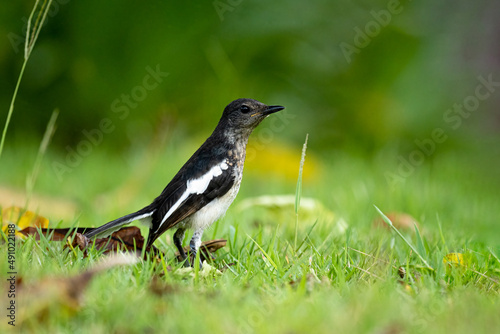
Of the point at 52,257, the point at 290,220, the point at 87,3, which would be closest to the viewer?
the point at 52,257

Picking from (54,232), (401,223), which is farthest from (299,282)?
(401,223)

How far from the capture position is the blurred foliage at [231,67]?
7270mm

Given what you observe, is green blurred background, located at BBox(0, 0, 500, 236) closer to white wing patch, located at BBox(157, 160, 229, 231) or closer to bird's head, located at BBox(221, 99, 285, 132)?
bird's head, located at BBox(221, 99, 285, 132)

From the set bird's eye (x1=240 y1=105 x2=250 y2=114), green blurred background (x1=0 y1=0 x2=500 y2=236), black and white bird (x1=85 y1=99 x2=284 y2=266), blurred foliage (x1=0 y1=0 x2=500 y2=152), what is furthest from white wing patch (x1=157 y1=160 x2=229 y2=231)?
blurred foliage (x1=0 y1=0 x2=500 y2=152)

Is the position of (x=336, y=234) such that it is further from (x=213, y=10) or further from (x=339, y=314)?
(x=213, y=10)

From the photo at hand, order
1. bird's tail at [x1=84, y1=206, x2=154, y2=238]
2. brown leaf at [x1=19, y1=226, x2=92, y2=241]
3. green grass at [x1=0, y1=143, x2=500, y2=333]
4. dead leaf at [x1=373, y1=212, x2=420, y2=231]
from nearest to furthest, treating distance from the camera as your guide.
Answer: green grass at [x1=0, y1=143, x2=500, y2=333] → bird's tail at [x1=84, y1=206, x2=154, y2=238] → brown leaf at [x1=19, y1=226, x2=92, y2=241] → dead leaf at [x1=373, y1=212, x2=420, y2=231]

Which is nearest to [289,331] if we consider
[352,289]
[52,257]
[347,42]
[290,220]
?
[352,289]

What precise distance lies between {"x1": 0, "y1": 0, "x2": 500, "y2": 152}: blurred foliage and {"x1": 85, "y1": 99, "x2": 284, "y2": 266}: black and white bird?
252 centimetres

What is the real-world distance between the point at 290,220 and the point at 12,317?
2660mm

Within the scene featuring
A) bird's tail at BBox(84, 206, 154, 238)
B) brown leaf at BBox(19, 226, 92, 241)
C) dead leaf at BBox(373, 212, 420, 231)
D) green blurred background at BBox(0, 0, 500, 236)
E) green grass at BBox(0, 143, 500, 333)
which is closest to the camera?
green grass at BBox(0, 143, 500, 333)

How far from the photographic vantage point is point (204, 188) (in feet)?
12.0

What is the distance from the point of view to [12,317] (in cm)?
233

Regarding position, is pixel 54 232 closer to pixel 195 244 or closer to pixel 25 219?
pixel 25 219

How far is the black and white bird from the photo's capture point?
3.53 m
